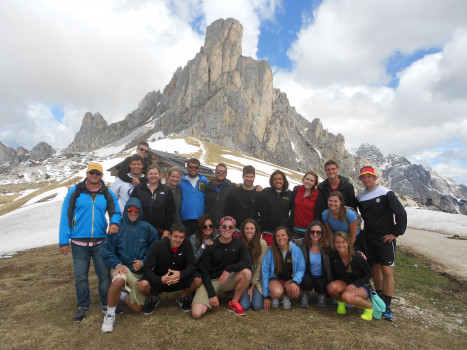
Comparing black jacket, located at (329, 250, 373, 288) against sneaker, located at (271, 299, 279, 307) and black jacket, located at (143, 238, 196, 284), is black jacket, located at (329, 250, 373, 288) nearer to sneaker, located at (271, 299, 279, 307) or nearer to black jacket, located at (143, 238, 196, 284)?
sneaker, located at (271, 299, 279, 307)

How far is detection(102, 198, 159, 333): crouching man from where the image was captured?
585cm

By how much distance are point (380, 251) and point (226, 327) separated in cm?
388

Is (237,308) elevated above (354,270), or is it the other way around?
(354,270)

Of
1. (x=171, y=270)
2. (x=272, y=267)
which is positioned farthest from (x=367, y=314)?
(x=171, y=270)

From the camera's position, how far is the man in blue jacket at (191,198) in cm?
765

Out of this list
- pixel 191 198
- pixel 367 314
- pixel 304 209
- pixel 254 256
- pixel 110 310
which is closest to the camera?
pixel 110 310

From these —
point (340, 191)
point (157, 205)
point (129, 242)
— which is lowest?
point (129, 242)

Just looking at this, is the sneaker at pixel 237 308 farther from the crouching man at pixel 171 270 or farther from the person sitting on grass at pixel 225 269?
the crouching man at pixel 171 270

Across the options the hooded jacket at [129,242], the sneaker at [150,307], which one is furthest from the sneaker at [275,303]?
the hooded jacket at [129,242]

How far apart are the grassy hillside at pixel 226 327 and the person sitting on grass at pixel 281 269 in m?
0.34

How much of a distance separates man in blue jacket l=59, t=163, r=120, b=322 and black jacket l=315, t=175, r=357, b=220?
197 inches

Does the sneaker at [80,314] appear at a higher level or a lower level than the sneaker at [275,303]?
lower

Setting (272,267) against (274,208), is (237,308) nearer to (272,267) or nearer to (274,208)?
(272,267)

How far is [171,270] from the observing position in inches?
231
